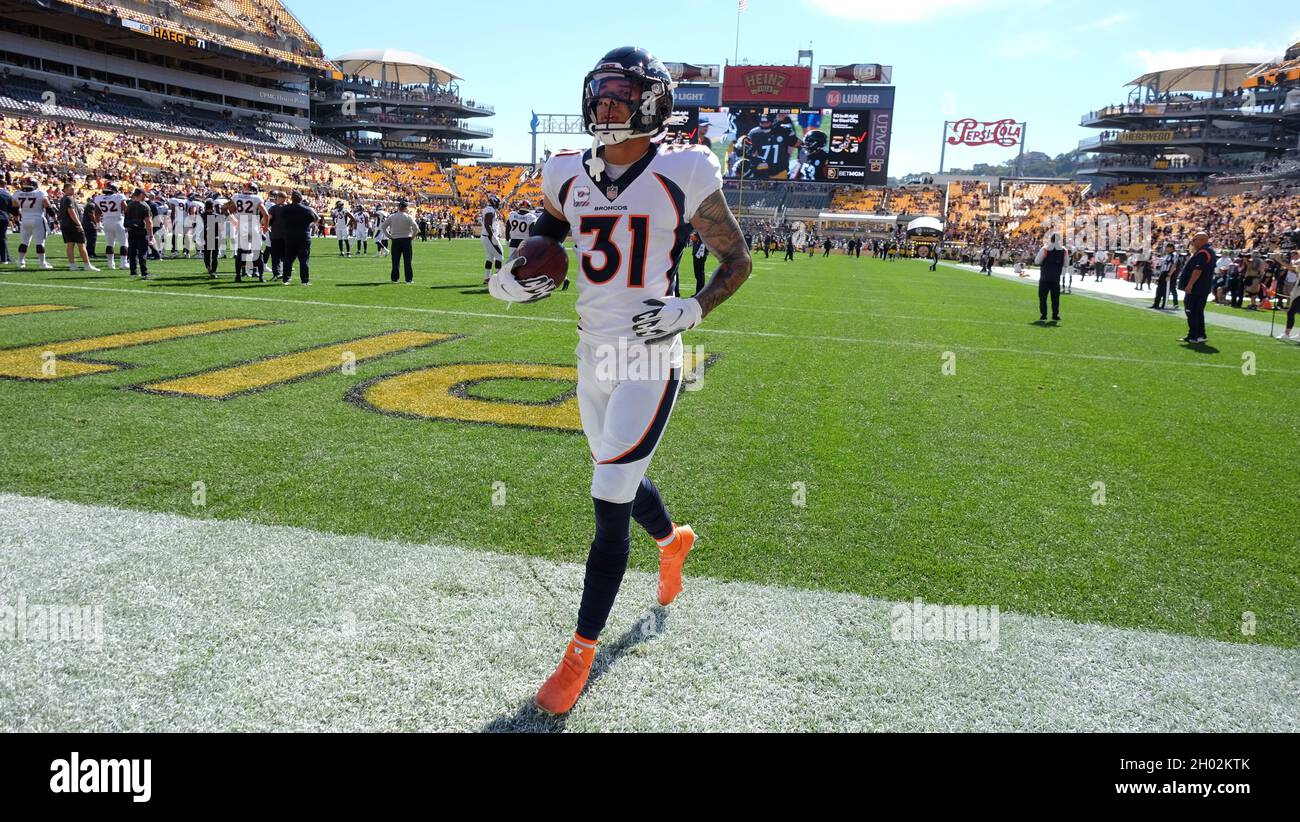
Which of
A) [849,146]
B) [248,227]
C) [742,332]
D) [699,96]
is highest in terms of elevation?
[699,96]

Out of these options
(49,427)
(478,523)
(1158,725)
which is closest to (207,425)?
(49,427)

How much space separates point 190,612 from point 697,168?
2.60 meters

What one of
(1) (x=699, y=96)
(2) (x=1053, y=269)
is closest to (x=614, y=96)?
(2) (x=1053, y=269)

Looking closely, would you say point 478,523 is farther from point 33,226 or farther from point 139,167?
point 139,167

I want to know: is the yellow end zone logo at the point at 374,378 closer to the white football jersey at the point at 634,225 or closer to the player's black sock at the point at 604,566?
the white football jersey at the point at 634,225

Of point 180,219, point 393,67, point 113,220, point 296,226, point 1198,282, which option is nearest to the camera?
point 1198,282

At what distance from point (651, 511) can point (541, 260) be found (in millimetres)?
1103

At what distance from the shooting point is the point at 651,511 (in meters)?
3.29

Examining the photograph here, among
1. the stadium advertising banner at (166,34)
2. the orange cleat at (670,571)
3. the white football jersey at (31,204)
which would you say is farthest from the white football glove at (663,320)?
the stadium advertising banner at (166,34)

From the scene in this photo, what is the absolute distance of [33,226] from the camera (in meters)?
15.4

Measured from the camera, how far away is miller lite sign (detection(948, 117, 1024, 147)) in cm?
7300

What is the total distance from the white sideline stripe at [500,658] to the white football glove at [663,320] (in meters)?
1.22

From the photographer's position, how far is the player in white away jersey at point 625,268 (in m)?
2.82

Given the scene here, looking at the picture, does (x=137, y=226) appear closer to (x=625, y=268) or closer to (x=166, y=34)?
(x=625, y=268)
